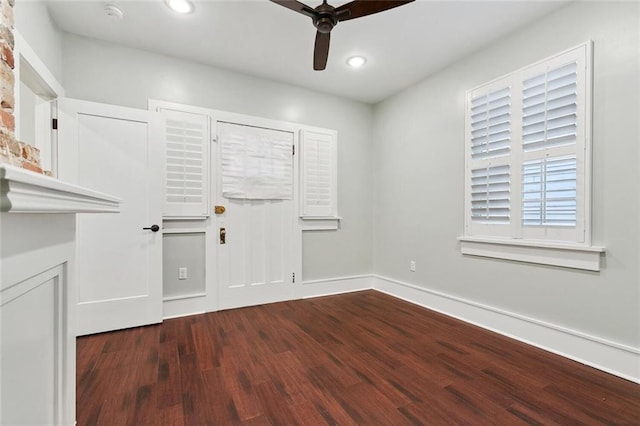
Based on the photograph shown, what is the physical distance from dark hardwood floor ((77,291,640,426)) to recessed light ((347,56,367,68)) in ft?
8.86

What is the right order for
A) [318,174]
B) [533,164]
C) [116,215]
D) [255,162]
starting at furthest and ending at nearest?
[318,174] < [255,162] < [116,215] < [533,164]

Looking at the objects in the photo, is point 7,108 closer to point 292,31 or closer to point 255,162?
point 292,31

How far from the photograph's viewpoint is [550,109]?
230 centimetres

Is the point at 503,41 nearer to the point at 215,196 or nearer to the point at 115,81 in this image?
the point at 215,196

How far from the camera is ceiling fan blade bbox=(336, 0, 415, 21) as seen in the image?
5.87ft

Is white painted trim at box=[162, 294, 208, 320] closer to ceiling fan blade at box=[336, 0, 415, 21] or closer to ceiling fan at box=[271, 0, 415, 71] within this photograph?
ceiling fan at box=[271, 0, 415, 71]

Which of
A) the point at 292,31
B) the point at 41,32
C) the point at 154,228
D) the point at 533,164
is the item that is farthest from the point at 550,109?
the point at 41,32

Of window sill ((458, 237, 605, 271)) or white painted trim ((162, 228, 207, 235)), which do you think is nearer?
window sill ((458, 237, 605, 271))

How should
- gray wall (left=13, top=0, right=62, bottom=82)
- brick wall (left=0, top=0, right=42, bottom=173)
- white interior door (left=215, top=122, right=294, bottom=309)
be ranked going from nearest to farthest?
brick wall (left=0, top=0, right=42, bottom=173) → gray wall (left=13, top=0, right=62, bottom=82) → white interior door (left=215, top=122, right=294, bottom=309)

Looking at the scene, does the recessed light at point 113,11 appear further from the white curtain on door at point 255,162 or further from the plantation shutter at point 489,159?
the plantation shutter at point 489,159

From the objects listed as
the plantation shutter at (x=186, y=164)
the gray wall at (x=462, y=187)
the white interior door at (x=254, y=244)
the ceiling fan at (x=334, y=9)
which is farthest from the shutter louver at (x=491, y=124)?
the plantation shutter at (x=186, y=164)

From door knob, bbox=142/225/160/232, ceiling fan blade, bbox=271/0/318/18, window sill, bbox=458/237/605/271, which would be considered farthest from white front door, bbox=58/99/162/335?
window sill, bbox=458/237/605/271

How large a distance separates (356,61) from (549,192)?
2169 mm

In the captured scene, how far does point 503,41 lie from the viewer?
105 inches
